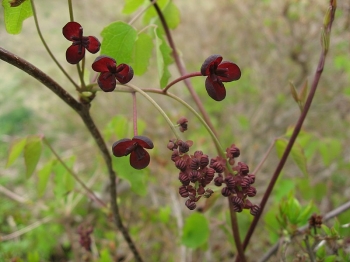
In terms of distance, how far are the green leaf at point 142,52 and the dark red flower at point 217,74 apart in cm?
31

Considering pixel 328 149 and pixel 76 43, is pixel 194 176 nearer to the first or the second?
pixel 76 43

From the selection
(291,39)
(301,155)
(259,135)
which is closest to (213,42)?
(291,39)

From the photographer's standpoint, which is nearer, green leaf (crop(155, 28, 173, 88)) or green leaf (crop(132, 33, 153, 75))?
green leaf (crop(155, 28, 173, 88))

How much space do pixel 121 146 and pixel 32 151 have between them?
1.63 feet

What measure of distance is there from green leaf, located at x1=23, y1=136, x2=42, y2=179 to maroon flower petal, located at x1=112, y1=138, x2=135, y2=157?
466mm

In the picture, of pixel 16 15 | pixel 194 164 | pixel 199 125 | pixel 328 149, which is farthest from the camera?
pixel 199 125

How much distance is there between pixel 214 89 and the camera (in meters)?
0.65

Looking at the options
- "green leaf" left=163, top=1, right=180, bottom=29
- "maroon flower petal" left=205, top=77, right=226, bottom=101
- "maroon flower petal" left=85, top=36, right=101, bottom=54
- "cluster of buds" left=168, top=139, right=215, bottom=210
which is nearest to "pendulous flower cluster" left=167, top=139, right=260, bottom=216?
"cluster of buds" left=168, top=139, right=215, bottom=210

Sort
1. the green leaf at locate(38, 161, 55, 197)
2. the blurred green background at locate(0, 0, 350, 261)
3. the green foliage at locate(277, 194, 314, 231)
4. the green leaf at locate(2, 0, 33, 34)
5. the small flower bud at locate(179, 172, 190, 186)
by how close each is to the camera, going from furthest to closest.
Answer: the blurred green background at locate(0, 0, 350, 261) → the green leaf at locate(38, 161, 55, 197) → the green foliage at locate(277, 194, 314, 231) → the green leaf at locate(2, 0, 33, 34) → the small flower bud at locate(179, 172, 190, 186)

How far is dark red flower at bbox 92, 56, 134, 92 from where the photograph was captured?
0.64m

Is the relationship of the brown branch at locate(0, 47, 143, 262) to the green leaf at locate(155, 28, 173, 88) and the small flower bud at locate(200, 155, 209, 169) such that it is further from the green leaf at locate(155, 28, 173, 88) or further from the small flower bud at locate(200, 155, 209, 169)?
the small flower bud at locate(200, 155, 209, 169)

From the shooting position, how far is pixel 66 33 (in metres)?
0.65

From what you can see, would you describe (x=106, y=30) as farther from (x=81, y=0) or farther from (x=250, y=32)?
(x=81, y=0)

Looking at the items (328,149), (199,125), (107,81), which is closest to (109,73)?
(107,81)
